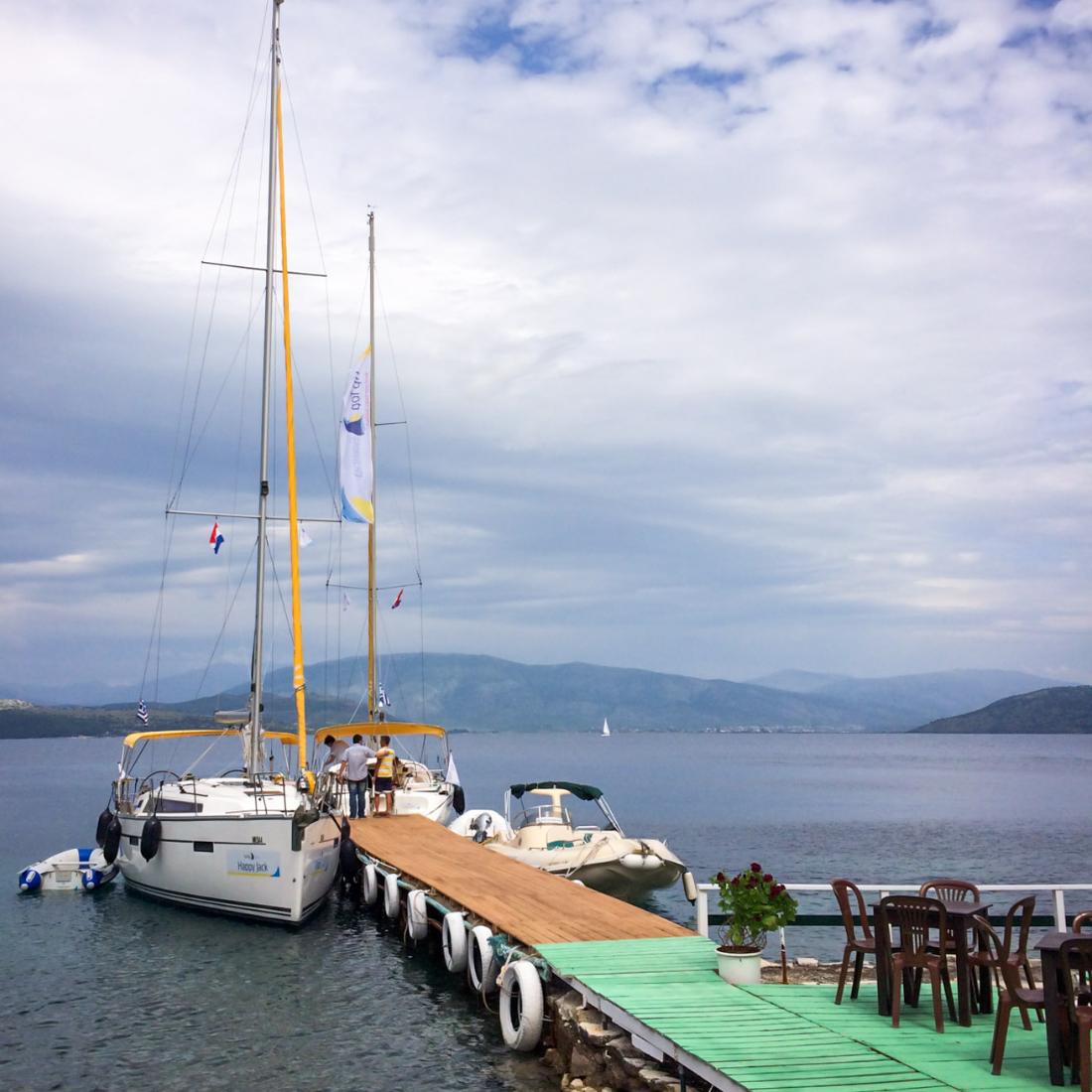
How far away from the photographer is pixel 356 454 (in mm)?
31625

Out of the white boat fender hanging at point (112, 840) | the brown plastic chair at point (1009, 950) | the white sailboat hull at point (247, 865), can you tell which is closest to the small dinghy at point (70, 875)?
the white boat fender hanging at point (112, 840)

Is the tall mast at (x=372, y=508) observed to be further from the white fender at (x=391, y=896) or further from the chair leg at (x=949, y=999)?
the chair leg at (x=949, y=999)

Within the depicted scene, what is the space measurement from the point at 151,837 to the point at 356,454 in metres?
13.1

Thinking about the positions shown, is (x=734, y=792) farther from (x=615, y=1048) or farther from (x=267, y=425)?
(x=615, y=1048)

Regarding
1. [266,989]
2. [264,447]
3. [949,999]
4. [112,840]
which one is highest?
[264,447]

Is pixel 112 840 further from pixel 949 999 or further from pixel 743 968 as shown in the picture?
pixel 949 999

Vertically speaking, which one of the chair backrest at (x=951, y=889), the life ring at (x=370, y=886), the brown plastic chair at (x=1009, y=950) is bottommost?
the life ring at (x=370, y=886)

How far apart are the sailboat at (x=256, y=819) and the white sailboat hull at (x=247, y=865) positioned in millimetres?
26

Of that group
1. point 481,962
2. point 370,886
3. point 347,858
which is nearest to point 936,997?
point 481,962

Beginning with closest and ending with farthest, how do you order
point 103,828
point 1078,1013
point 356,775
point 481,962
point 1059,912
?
point 1078,1013, point 1059,912, point 481,962, point 103,828, point 356,775

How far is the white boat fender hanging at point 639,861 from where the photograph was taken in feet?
77.8

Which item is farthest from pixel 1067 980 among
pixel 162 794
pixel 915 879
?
pixel 915 879

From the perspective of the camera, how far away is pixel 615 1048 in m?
10.3

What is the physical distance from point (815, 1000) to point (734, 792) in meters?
77.1
